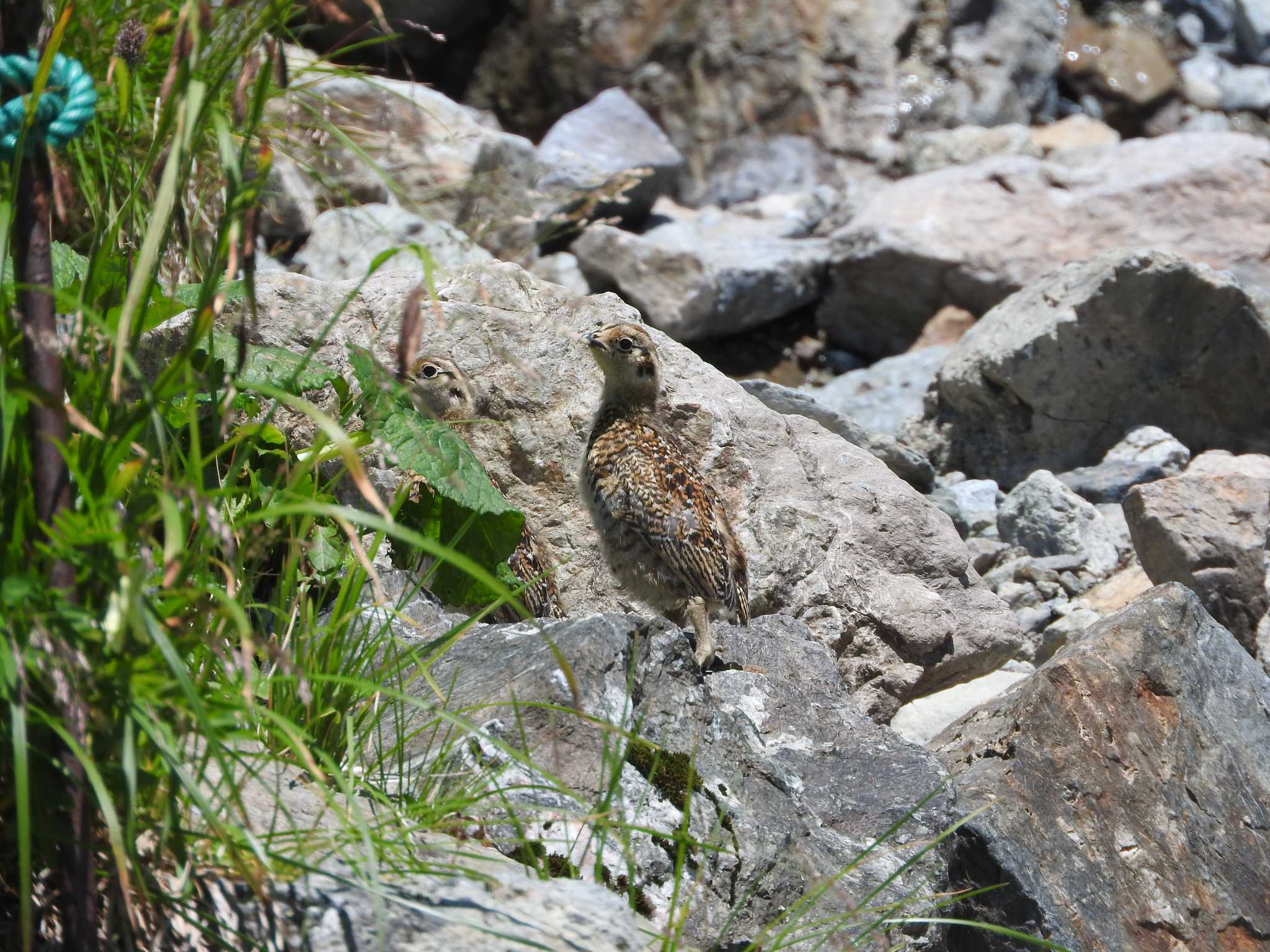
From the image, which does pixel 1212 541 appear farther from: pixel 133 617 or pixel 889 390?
pixel 133 617

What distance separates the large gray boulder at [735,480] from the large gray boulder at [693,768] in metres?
1.28

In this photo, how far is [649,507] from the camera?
221 inches

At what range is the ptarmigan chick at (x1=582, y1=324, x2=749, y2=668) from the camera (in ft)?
18.4

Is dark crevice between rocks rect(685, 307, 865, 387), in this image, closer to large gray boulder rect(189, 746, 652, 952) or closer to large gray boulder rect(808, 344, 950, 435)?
large gray boulder rect(808, 344, 950, 435)

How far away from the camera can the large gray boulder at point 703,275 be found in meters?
11.7

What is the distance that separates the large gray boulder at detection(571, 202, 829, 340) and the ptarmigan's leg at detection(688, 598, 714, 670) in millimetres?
6323

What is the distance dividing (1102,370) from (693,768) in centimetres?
666

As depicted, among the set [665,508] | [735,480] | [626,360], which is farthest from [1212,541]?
[626,360]

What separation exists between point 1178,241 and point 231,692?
418 inches

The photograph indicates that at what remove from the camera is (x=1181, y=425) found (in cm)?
922

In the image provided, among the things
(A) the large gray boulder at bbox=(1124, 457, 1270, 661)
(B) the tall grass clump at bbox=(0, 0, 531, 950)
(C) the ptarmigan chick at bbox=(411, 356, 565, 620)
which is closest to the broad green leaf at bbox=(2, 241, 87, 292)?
(B) the tall grass clump at bbox=(0, 0, 531, 950)

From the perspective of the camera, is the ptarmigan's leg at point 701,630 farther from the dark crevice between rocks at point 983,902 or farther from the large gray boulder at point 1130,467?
the large gray boulder at point 1130,467

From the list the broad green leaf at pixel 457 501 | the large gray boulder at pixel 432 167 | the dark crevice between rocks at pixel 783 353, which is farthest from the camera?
the dark crevice between rocks at pixel 783 353

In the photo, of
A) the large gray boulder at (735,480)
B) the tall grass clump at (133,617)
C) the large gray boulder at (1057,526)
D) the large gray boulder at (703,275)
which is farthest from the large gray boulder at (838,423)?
the tall grass clump at (133,617)
